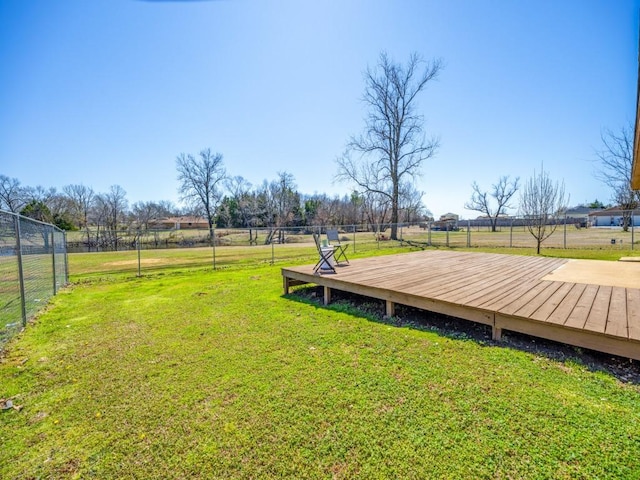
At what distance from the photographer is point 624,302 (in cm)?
331

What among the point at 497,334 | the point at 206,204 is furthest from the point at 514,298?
the point at 206,204

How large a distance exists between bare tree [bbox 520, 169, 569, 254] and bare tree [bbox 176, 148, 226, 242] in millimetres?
31827

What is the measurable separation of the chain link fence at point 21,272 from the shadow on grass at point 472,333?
3.77 m

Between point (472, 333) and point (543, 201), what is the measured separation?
12186 millimetres

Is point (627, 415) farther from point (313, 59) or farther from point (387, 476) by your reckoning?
point (313, 59)

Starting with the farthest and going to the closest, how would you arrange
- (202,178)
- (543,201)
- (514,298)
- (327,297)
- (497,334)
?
(202,178) → (543,201) → (327,297) → (514,298) → (497,334)

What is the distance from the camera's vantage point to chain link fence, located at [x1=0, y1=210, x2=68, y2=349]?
342cm

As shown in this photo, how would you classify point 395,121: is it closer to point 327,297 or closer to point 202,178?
point 327,297

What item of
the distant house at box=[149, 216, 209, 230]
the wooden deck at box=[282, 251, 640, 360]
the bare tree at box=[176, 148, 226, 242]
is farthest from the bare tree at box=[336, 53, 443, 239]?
the distant house at box=[149, 216, 209, 230]

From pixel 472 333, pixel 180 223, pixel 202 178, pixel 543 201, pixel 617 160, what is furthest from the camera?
pixel 180 223

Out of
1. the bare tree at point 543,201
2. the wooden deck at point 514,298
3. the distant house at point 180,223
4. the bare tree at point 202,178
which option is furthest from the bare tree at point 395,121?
the distant house at point 180,223

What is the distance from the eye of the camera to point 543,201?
12219 millimetres

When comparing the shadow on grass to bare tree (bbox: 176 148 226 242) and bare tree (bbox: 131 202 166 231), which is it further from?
bare tree (bbox: 131 202 166 231)

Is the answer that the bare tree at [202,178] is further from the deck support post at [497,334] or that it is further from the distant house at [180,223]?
the deck support post at [497,334]
